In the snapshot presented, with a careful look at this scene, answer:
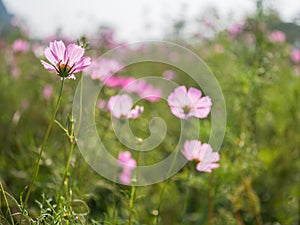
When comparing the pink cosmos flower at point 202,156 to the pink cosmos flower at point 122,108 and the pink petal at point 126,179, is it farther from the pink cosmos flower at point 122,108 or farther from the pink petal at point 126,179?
the pink petal at point 126,179

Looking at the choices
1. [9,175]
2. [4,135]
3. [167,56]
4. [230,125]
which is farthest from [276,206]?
[167,56]

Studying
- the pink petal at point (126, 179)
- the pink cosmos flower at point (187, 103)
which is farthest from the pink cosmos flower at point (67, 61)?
the pink petal at point (126, 179)

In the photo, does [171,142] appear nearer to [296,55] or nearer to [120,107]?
[120,107]

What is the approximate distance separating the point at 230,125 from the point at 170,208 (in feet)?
1.20

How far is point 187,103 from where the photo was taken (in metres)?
0.91

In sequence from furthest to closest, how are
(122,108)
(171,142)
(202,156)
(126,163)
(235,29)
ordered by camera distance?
1. (235,29)
2. (171,142)
3. (126,163)
4. (122,108)
5. (202,156)

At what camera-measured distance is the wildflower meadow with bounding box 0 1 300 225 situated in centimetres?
115

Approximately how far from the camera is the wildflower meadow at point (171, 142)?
3.78 feet

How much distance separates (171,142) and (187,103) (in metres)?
0.82

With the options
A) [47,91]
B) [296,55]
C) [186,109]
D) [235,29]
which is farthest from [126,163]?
[296,55]

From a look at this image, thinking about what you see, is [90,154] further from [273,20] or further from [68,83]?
[273,20]

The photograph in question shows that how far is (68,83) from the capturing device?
1.59 m

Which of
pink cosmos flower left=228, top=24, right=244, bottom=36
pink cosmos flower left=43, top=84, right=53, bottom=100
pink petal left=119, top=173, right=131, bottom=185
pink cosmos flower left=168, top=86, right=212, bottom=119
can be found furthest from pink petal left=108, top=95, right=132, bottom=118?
pink cosmos flower left=228, top=24, right=244, bottom=36

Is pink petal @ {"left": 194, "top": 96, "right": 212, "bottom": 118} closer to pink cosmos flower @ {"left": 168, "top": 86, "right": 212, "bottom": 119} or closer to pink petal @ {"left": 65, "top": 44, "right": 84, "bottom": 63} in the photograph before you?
pink cosmos flower @ {"left": 168, "top": 86, "right": 212, "bottom": 119}
